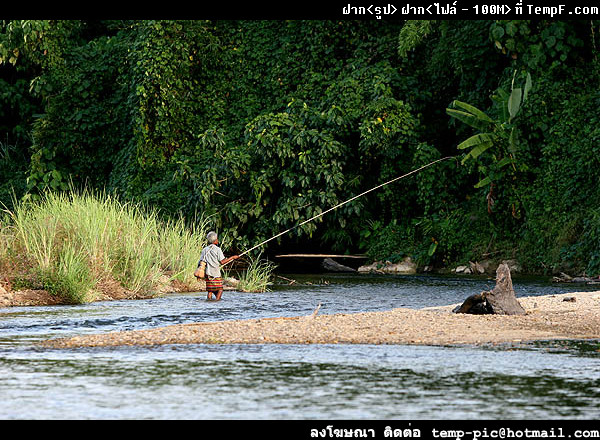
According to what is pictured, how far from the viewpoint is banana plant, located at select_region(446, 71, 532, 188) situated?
19.9 metres

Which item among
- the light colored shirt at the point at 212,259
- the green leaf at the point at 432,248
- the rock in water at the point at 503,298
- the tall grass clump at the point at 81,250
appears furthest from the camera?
the green leaf at the point at 432,248

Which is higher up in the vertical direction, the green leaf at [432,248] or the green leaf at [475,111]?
the green leaf at [475,111]

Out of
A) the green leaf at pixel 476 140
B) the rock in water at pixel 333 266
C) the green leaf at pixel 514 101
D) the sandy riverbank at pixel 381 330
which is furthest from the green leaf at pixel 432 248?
the sandy riverbank at pixel 381 330

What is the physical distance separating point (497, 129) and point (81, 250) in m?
9.99

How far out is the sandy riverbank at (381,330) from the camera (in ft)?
31.0

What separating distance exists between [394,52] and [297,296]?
11313 mm

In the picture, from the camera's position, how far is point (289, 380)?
7.25 m

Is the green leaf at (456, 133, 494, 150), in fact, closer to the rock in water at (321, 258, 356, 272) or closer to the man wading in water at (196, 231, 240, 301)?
the rock in water at (321, 258, 356, 272)

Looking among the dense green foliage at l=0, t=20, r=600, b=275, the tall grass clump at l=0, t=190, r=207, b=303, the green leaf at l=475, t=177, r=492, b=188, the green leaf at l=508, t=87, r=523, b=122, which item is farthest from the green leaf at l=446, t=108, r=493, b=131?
the tall grass clump at l=0, t=190, r=207, b=303

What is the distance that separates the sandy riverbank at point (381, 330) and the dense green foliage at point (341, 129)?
26.4ft

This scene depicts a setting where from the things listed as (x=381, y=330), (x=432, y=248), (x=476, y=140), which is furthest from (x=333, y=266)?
(x=381, y=330)

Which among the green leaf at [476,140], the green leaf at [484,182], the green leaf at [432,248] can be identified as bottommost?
the green leaf at [432,248]

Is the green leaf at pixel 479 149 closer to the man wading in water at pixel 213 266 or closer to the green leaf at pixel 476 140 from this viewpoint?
the green leaf at pixel 476 140

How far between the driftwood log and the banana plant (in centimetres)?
871
